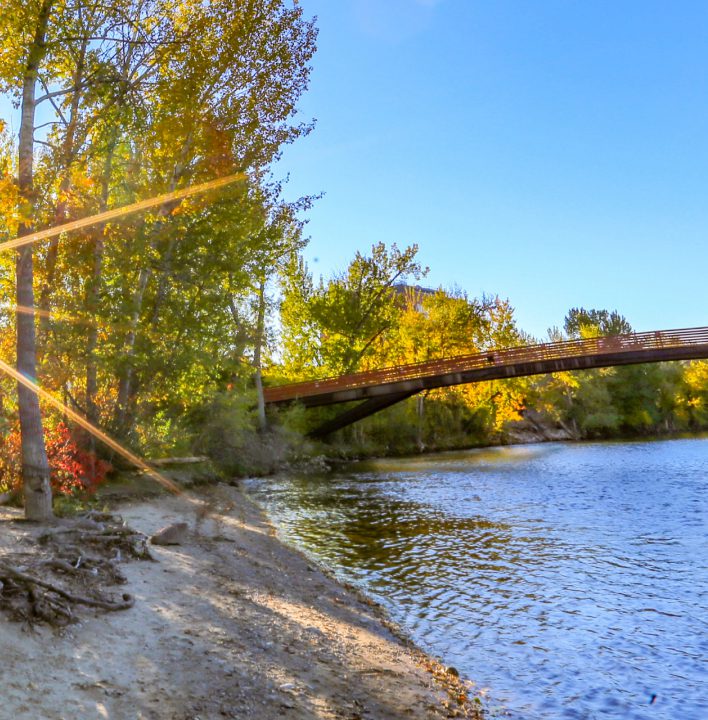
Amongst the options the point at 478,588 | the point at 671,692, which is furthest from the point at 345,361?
the point at 671,692

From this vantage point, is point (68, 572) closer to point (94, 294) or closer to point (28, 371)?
point (28, 371)

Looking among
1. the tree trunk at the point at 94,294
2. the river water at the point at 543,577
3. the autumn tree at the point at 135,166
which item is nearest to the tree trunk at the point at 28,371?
the autumn tree at the point at 135,166

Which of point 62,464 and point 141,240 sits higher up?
point 141,240

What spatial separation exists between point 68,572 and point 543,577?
744 centimetres

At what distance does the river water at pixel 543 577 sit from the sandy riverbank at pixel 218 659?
899 mm

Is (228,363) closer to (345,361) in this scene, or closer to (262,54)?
(262,54)

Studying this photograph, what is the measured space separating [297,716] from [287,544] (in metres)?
8.54

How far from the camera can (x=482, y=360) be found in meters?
36.8

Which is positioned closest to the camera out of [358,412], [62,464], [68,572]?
[68,572]

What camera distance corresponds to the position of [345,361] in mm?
45844

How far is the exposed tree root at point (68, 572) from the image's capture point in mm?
6180

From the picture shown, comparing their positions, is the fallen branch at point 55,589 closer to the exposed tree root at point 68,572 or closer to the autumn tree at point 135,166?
the exposed tree root at point 68,572

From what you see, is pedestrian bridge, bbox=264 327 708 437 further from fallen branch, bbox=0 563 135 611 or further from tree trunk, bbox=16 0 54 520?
fallen branch, bbox=0 563 135 611

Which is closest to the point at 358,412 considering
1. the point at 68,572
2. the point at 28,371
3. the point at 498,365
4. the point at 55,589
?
the point at 498,365
